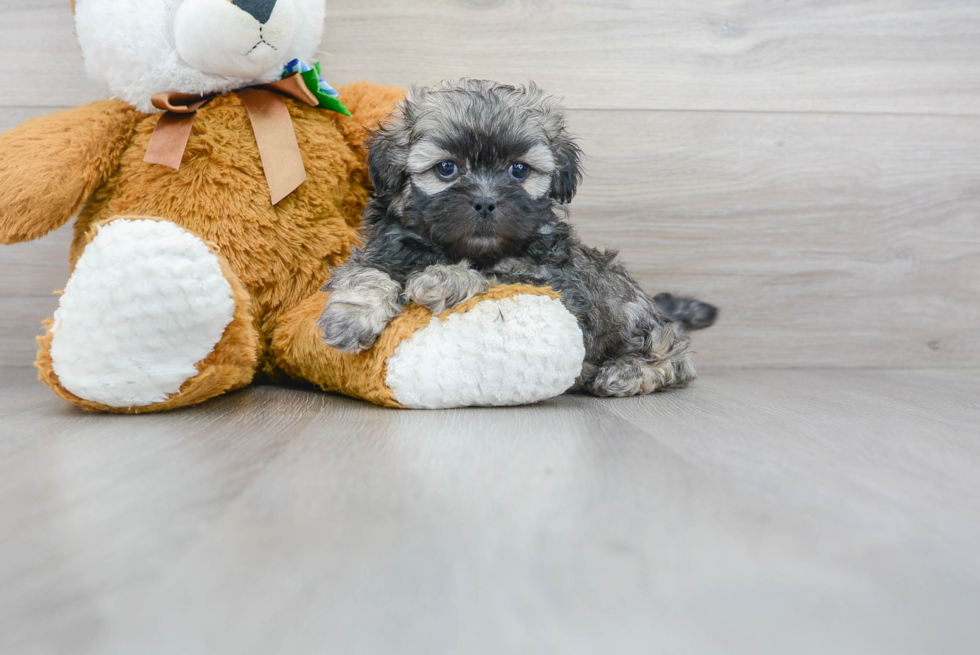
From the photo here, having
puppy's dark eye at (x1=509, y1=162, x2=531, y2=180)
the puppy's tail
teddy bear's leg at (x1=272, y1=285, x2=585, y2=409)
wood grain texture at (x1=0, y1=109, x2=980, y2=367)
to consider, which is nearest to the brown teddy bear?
teddy bear's leg at (x1=272, y1=285, x2=585, y2=409)

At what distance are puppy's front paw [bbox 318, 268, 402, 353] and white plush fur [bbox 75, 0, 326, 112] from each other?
22.9 inches

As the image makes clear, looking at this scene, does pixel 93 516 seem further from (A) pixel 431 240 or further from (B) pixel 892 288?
(B) pixel 892 288

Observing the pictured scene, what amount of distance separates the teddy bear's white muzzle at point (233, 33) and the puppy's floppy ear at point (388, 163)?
0.31 metres

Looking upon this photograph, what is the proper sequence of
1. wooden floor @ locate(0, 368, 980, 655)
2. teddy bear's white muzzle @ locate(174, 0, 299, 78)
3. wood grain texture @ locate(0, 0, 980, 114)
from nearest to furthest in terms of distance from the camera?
1. wooden floor @ locate(0, 368, 980, 655)
2. teddy bear's white muzzle @ locate(174, 0, 299, 78)
3. wood grain texture @ locate(0, 0, 980, 114)

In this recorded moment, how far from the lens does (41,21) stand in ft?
6.47

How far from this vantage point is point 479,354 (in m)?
1.36

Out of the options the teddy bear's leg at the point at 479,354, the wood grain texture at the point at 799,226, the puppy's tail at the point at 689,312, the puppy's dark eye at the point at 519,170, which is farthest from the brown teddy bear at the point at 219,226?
the wood grain texture at the point at 799,226

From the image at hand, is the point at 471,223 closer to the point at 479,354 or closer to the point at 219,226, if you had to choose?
the point at 479,354

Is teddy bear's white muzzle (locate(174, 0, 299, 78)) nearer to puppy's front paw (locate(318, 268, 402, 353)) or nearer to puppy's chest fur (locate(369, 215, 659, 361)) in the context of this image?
puppy's chest fur (locate(369, 215, 659, 361))

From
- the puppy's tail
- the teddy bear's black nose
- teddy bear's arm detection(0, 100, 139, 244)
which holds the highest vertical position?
the teddy bear's black nose

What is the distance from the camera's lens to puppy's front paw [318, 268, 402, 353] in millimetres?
1380

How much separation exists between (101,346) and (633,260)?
151 cm

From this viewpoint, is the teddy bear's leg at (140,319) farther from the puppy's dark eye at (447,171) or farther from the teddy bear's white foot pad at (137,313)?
the puppy's dark eye at (447,171)

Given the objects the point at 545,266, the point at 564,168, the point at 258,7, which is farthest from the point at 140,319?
the point at 564,168
